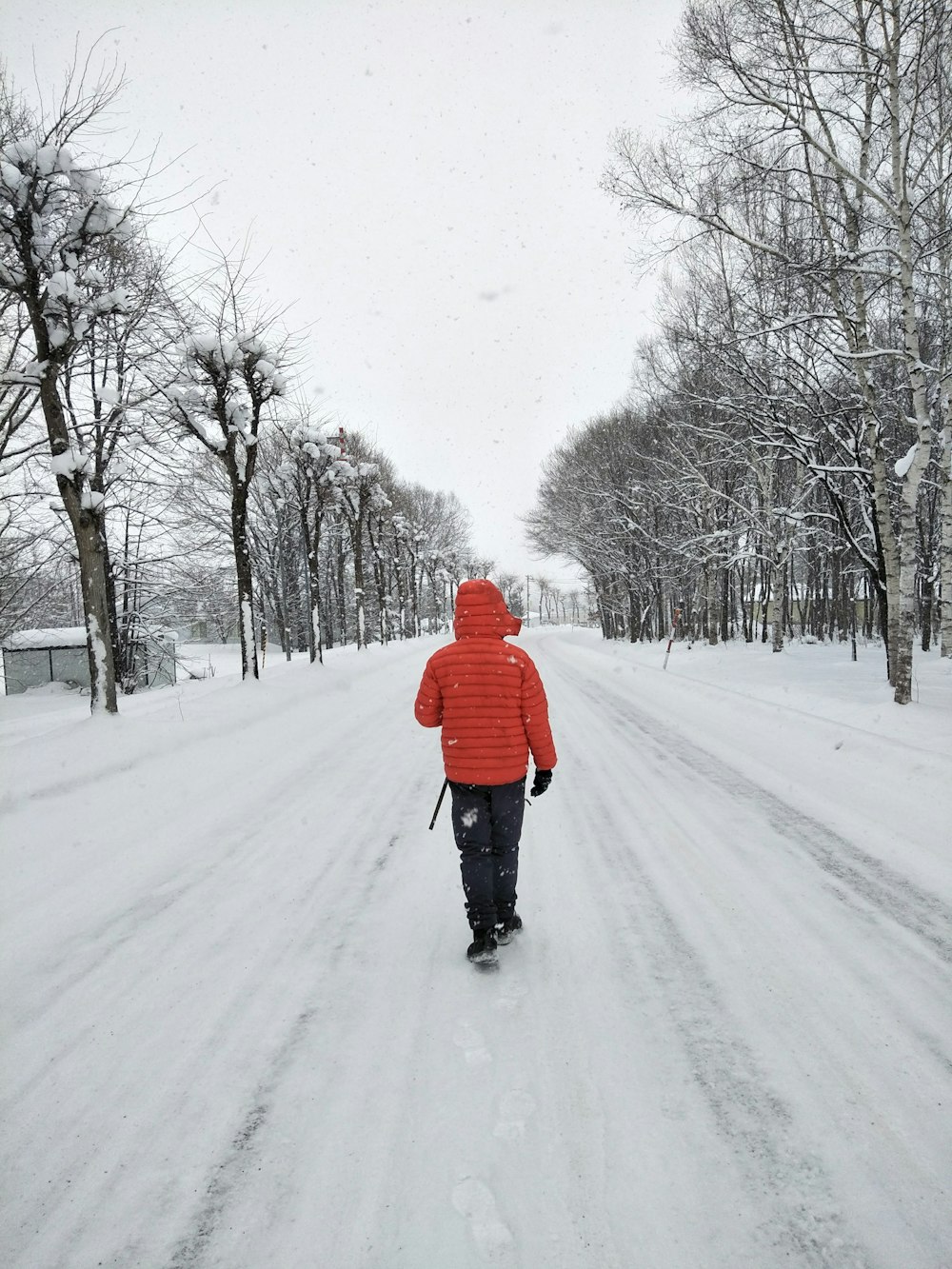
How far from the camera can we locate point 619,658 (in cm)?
2294

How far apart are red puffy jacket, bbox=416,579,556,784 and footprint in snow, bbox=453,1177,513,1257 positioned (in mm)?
1638

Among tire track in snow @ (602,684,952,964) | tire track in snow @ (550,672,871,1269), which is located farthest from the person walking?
tire track in snow @ (602,684,952,964)

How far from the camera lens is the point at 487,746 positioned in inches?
127

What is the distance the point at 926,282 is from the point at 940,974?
14.3 metres

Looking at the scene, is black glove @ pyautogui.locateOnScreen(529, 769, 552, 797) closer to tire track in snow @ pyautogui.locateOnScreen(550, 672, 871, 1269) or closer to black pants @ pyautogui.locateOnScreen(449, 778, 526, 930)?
black pants @ pyautogui.locateOnScreen(449, 778, 526, 930)

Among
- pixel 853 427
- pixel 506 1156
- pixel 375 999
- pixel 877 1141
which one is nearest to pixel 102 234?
pixel 375 999

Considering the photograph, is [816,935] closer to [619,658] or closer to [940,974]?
[940,974]

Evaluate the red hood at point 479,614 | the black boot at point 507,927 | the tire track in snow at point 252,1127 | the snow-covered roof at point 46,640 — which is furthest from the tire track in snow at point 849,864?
the snow-covered roof at point 46,640

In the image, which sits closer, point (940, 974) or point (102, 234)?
point (940, 974)

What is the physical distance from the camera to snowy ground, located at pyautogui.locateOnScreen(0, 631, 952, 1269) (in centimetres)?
179

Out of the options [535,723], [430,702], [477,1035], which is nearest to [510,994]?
[477,1035]

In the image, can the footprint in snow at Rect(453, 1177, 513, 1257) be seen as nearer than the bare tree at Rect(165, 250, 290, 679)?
Yes

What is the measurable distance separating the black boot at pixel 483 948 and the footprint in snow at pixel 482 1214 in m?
1.23

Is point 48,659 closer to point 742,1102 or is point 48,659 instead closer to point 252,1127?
point 252,1127
